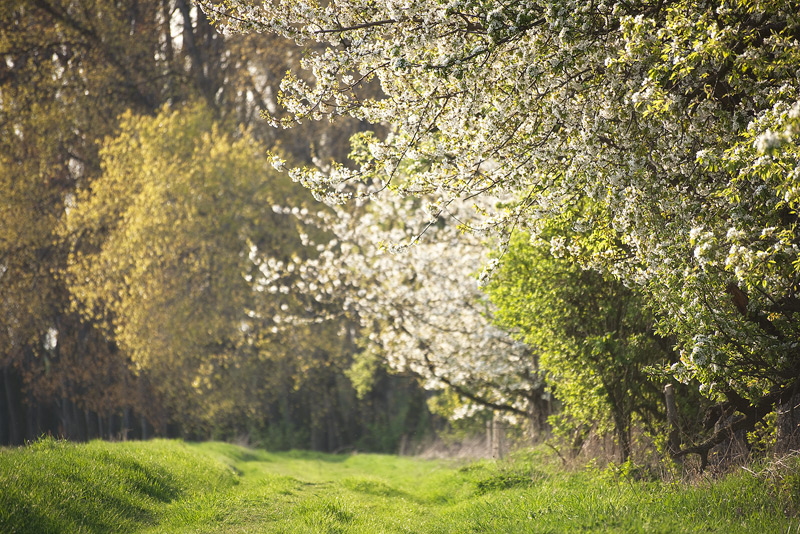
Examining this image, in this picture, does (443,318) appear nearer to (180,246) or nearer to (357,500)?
(357,500)

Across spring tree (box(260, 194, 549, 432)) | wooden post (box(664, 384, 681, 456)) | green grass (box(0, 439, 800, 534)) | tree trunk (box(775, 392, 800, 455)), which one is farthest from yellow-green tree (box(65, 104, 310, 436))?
tree trunk (box(775, 392, 800, 455))

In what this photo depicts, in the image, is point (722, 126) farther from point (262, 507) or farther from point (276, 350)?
point (276, 350)

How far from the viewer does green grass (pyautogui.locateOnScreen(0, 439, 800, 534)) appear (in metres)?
7.20

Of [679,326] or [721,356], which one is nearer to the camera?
[721,356]

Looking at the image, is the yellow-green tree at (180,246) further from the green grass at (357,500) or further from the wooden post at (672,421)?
the wooden post at (672,421)

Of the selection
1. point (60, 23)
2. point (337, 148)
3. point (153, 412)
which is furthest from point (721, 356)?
point (60, 23)

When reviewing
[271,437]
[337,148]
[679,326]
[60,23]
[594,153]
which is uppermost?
[60,23]

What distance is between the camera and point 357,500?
38.3ft

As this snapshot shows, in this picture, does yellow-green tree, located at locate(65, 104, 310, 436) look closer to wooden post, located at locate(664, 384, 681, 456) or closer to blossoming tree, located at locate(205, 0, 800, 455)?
blossoming tree, located at locate(205, 0, 800, 455)

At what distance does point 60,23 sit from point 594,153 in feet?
102

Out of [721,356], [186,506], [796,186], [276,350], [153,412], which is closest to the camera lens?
[796,186]

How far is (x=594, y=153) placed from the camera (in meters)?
8.08

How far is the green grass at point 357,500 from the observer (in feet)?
23.6

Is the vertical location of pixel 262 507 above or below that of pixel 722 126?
below
